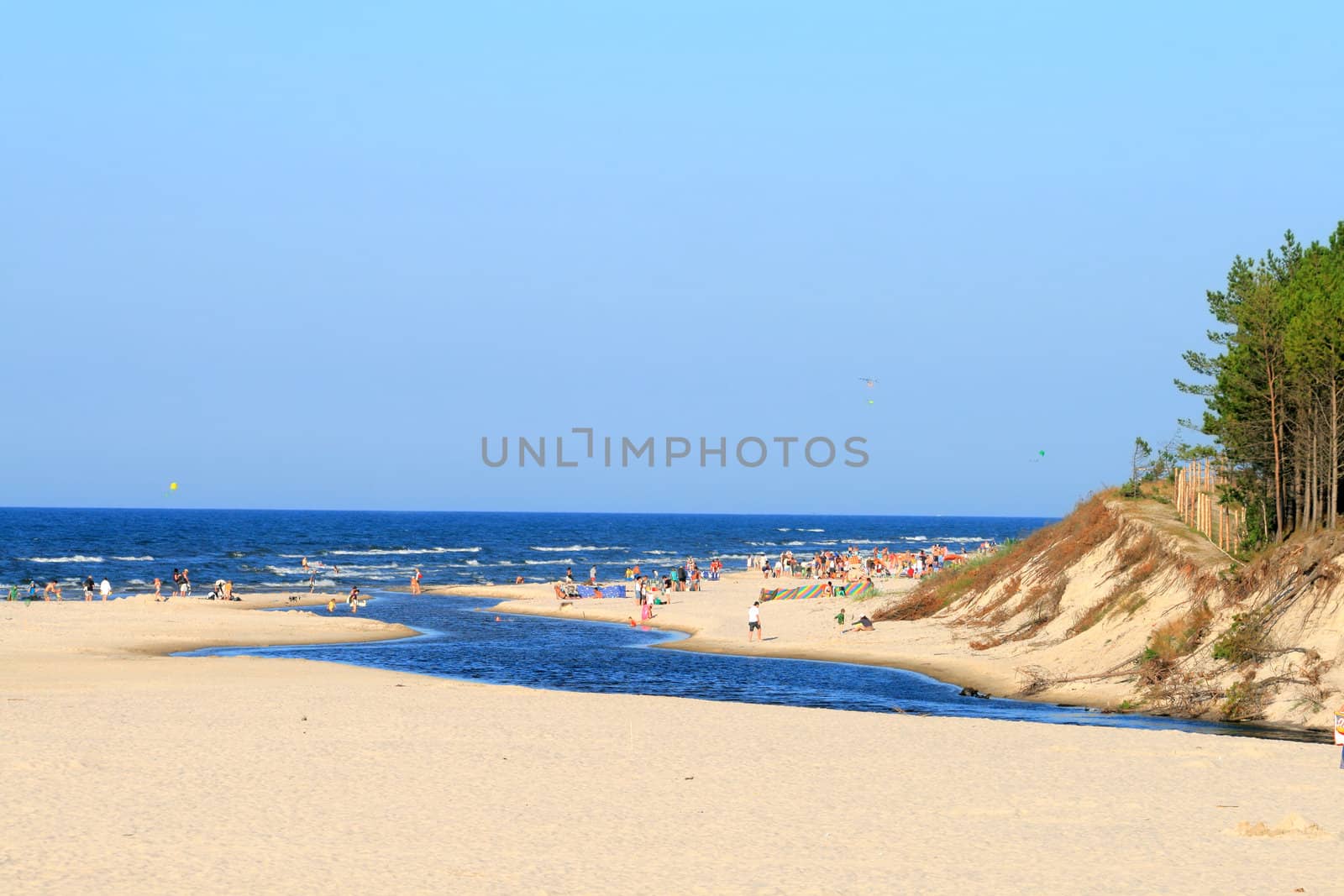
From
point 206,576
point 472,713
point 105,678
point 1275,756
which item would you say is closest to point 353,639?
point 105,678

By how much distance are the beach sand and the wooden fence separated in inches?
628

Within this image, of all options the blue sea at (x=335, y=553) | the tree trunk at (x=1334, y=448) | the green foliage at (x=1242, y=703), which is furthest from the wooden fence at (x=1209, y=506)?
the blue sea at (x=335, y=553)

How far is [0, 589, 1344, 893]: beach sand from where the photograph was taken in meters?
14.1

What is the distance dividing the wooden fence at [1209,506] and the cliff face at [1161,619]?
0.66m

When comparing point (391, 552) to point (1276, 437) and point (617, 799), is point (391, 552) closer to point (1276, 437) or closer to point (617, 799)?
point (1276, 437)

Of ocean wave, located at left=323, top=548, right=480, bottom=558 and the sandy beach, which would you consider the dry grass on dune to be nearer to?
the sandy beach

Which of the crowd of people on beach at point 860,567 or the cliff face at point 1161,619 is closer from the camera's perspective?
the cliff face at point 1161,619

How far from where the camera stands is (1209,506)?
133 feet

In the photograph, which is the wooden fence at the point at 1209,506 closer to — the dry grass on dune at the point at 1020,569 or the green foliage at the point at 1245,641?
the dry grass on dune at the point at 1020,569

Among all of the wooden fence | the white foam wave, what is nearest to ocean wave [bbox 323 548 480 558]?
the white foam wave

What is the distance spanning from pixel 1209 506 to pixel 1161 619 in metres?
7.40

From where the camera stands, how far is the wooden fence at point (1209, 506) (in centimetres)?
3856

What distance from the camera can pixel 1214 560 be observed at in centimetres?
3562

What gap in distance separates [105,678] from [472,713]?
1118 centimetres
